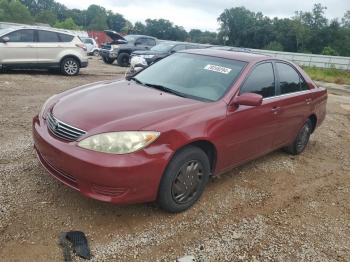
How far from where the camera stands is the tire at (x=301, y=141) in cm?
588

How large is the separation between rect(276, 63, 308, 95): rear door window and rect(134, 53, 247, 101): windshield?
870mm

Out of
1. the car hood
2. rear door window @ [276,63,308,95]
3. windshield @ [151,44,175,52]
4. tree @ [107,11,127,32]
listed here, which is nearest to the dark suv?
windshield @ [151,44,175,52]

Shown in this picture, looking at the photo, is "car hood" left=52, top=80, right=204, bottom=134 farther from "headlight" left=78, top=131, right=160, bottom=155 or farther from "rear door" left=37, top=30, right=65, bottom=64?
"rear door" left=37, top=30, right=65, bottom=64

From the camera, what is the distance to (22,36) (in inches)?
465

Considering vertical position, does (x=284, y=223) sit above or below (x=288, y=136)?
below

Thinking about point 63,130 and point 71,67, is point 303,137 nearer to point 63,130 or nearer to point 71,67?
point 63,130

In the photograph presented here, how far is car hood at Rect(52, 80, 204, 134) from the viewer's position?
3.41 meters

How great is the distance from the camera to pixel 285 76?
528 centimetres

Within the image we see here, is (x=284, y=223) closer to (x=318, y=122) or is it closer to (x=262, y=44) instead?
(x=318, y=122)

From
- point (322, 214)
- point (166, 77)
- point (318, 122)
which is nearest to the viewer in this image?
point (322, 214)

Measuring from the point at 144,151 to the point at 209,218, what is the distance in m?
1.09

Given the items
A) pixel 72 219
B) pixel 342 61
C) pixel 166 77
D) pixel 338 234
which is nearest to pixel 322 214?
pixel 338 234

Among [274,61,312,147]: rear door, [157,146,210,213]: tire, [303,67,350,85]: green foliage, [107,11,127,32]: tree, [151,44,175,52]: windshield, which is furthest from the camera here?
[107,11,127,32]: tree

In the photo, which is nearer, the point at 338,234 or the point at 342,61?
the point at 338,234
